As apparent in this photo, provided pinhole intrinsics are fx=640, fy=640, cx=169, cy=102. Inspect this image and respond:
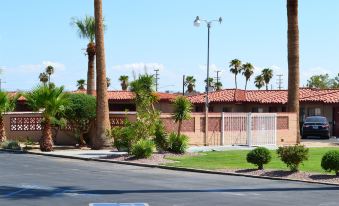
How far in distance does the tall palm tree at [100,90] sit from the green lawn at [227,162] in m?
5.16

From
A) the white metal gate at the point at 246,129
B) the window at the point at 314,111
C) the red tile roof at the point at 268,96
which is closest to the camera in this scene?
the white metal gate at the point at 246,129

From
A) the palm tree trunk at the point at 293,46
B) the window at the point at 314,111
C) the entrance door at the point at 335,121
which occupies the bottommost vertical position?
the entrance door at the point at 335,121

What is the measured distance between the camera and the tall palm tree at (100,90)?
101ft

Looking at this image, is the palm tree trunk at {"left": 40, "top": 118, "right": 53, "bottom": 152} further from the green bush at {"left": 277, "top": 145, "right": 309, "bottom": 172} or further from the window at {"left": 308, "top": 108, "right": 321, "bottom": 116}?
the window at {"left": 308, "top": 108, "right": 321, "bottom": 116}

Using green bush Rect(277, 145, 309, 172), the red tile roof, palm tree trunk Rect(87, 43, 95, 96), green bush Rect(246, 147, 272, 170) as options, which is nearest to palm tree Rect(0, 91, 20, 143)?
palm tree trunk Rect(87, 43, 95, 96)

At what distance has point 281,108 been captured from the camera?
2073 inches

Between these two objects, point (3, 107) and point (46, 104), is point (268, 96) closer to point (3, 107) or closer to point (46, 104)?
point (3, 107)

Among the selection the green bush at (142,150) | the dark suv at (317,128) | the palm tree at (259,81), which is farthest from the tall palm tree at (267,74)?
the green bush at (142,150)

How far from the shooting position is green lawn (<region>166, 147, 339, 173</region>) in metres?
22.1

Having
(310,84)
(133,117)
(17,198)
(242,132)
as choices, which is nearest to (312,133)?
(242,132)

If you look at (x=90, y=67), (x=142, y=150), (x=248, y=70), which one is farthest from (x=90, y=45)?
(x=248, y=70)

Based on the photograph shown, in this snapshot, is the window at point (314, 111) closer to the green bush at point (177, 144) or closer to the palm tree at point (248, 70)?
the green bush at point (177, 144)

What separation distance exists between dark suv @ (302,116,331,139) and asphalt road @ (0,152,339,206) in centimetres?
2572

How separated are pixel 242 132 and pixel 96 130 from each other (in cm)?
880
